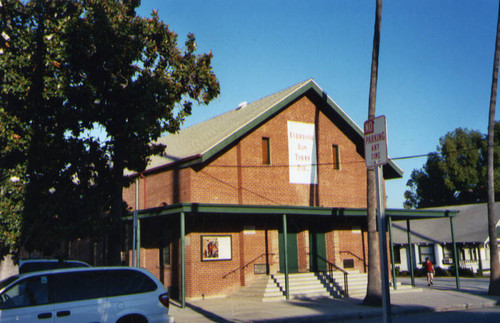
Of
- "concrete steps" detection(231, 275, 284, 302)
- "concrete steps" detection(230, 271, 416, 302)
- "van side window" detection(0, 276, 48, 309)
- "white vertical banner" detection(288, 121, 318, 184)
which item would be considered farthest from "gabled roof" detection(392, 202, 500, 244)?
"van side window" detection(0, 276, 48, 309)

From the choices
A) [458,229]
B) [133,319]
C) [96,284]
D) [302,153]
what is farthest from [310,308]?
[458,229]

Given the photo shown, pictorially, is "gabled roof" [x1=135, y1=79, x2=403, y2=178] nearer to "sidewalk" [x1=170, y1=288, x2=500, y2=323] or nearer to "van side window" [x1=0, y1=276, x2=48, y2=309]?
"sidewalk" [x1=170, y1=288, x2=500, y2=323]

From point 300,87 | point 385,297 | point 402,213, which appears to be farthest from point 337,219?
point 385,297

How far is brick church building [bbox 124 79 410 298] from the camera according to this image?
20.1 metres

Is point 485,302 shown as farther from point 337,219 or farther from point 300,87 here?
point 300,87

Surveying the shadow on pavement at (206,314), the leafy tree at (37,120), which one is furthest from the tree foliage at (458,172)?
the leafy tree at (37,120)

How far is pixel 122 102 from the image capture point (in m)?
15.1

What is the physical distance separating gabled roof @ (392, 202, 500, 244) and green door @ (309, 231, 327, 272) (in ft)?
61.5

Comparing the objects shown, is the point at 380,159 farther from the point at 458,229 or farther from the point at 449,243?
the point at 458,229

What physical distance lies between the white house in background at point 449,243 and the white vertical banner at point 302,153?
19871 millimetres

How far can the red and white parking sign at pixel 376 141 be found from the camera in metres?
6.44

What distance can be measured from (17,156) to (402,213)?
17.3 metres

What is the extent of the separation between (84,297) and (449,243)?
114 ft

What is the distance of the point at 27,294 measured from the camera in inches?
354
